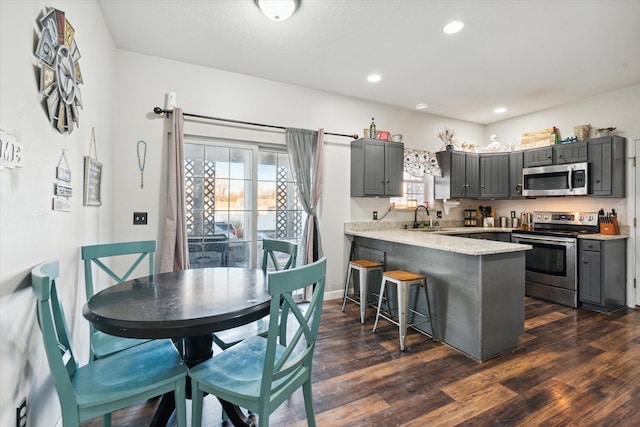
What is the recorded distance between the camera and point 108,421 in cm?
146

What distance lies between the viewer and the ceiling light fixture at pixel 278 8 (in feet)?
7.09

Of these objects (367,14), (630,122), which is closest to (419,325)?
(367,14)

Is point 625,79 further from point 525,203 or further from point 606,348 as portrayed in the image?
point 606,348

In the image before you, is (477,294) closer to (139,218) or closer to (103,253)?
(103,253)

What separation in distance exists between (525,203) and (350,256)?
3.27 m

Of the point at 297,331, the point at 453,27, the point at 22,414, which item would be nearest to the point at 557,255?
the point at 453,27

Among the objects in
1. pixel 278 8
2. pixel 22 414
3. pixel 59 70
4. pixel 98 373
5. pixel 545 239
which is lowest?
pixel 22 414

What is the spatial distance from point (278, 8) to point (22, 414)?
2.75m

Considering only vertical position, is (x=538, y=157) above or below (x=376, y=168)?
above

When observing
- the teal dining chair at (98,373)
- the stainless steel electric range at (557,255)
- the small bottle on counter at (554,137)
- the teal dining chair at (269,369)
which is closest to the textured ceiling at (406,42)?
the small bottle on counter at (554,137)

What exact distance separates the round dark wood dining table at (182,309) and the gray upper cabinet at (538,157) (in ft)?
15.3

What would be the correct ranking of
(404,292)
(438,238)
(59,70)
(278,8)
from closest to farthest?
(59,70) → (278,8) → (404,292) → (438,238)

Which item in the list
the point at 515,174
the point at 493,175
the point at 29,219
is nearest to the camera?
the point at 29,219

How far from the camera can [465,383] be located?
214cm
